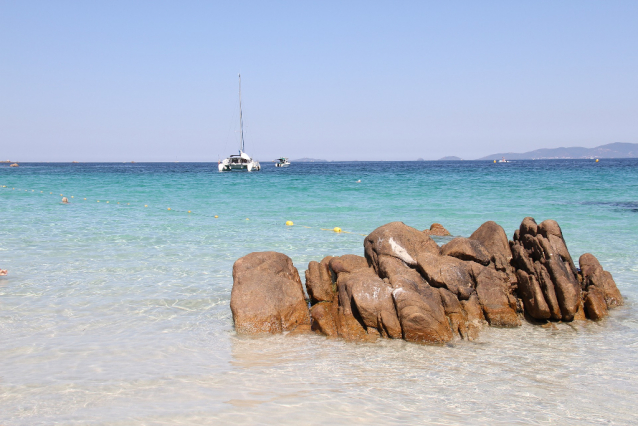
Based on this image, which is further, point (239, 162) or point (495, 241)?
point (239, 162)

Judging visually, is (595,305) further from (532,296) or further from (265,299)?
(265,299)

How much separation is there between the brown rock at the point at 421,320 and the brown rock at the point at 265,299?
159 cm

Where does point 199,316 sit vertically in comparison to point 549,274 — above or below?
below

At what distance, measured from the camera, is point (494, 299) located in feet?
25.8

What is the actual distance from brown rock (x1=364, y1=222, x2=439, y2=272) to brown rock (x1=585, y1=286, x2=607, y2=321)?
8.32ft

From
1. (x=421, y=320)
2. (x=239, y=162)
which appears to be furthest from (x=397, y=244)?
(x=239, y=162)

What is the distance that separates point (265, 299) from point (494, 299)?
3.59m

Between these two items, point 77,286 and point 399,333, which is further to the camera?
point 77,286

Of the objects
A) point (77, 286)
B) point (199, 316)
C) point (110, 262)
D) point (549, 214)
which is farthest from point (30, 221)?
point (549, 214)

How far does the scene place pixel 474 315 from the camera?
764 centimetres

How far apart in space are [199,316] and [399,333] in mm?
3342

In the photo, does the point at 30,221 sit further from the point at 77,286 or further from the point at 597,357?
the point at 597,357

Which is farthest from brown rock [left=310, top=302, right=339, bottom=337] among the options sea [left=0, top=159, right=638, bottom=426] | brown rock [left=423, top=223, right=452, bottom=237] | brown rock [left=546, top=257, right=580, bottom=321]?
brown rock [left=423, top=223, right=452, bottom=237]

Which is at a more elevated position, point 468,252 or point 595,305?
point 468,252
